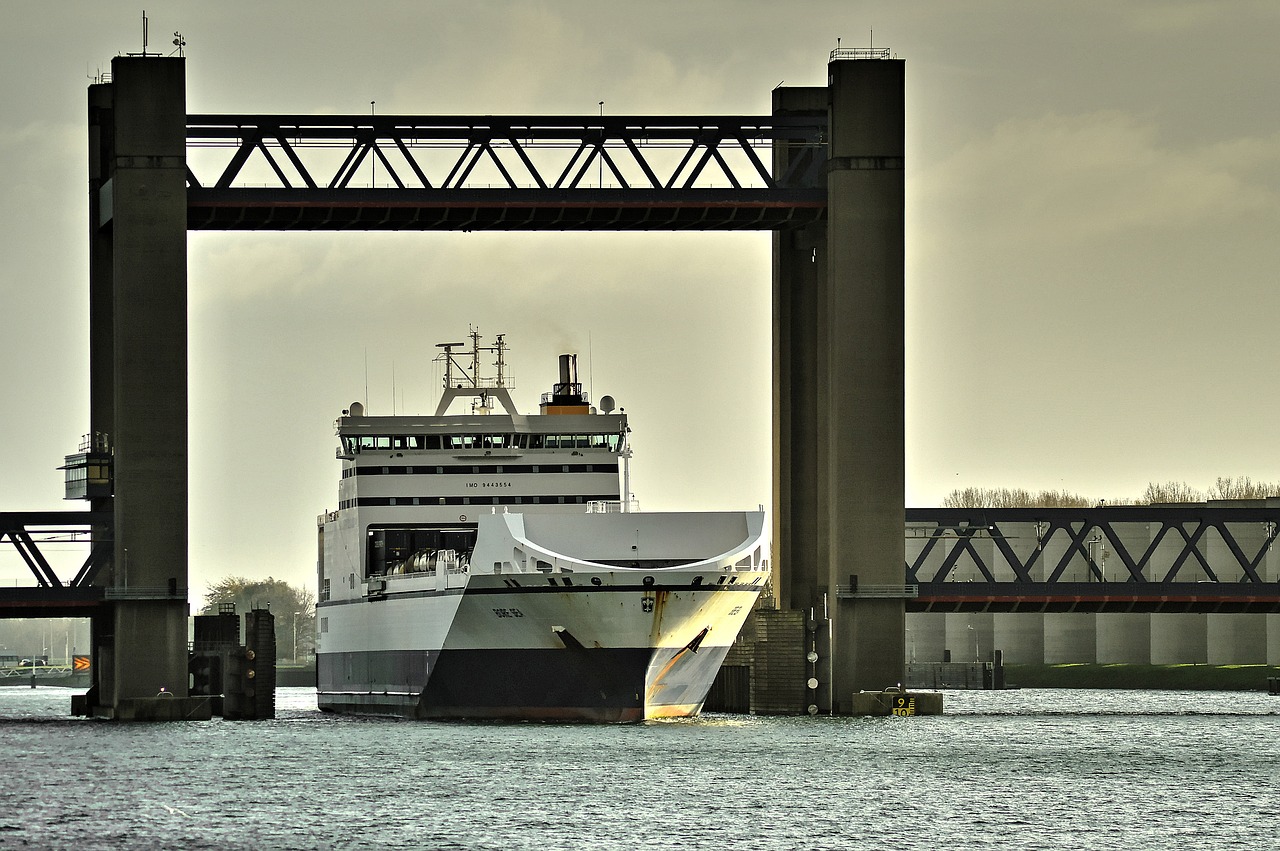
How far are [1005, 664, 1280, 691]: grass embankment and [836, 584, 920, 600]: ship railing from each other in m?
54.6

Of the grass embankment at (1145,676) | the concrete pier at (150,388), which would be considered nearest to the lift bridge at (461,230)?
the concrete pier at (150,388)

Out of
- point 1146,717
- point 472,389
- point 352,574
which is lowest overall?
point 1146,717

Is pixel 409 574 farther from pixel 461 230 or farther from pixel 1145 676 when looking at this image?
pixel 1145 676

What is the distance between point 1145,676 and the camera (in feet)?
443

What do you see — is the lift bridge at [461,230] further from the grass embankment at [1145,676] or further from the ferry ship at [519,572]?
the grass embankment at [1145,676]

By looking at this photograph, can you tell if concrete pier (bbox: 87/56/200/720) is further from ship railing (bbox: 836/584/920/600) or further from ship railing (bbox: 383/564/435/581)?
ship railing (bbox: 836/584/920/600)

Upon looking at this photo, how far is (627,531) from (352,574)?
1738cm

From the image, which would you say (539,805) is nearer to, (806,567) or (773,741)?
(773,741)

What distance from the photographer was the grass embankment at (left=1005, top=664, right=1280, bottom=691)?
129450mm

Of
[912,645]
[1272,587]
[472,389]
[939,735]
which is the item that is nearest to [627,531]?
[939,735]

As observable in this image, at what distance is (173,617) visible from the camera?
77.1 metres

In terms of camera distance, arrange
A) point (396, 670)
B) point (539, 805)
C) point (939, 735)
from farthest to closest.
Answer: point (396, 670)
point (939, 735)
point (539, 805)

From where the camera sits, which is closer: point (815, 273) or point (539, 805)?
point (539, 805)

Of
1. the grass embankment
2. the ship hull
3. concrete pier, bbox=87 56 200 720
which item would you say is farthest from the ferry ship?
the grass embankment
